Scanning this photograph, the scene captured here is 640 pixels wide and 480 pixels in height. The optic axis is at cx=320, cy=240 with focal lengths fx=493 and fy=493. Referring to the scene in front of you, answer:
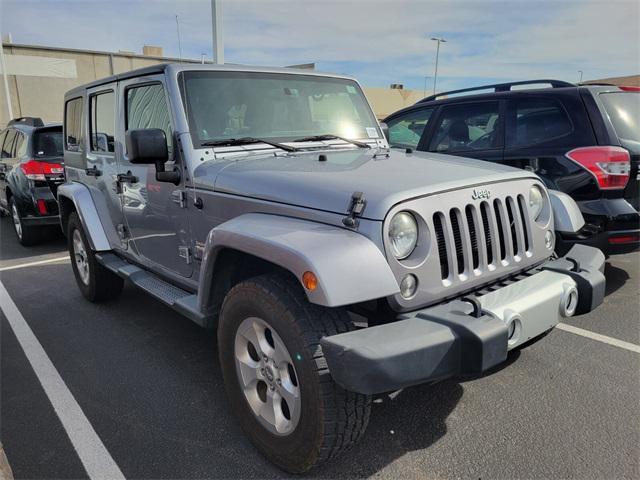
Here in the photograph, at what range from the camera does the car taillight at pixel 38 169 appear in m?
7.00

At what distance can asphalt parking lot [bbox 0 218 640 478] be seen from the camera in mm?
2400

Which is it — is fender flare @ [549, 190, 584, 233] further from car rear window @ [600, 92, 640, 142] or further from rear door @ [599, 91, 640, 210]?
car rear window @ [600, 92, 640, 142]

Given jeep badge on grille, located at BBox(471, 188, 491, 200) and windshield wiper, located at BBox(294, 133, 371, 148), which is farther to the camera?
windshield wiper, located at BBox(294, 133, 371, 148)

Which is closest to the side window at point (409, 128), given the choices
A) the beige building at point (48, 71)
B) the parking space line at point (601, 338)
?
the parking space line at point (601, 338)

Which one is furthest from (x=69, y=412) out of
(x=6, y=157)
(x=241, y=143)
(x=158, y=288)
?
(x=6, y=157)

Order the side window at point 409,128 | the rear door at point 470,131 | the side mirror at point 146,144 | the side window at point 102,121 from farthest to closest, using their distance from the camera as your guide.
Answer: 1. the side window at point 409,128
2. the rear door at point 470,131
3. the side window at point 102,121
4. the side mirror at point 146,144

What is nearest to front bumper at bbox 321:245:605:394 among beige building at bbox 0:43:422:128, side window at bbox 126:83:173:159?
side window at bbox 126:83:173:159

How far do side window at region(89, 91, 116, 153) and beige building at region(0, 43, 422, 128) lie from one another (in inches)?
891

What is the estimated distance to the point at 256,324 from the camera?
91.4 inches

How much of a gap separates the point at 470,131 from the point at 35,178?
5936 millimetres

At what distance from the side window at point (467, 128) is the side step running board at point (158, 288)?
144 inches

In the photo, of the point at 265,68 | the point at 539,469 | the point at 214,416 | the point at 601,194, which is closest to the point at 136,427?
the point at 214,416

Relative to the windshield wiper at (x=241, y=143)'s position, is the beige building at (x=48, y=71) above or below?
above

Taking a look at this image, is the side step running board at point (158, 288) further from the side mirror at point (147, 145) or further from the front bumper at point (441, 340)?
the front bumper at point (441, 340)
